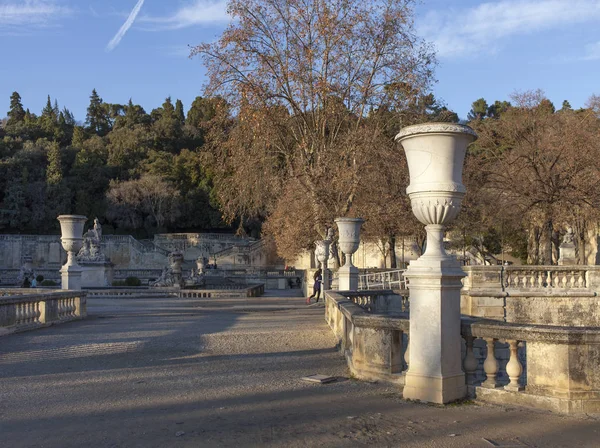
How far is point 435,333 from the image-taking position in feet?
20.8

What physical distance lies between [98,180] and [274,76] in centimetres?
5073

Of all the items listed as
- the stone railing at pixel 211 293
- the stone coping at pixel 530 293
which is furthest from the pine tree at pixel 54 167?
the stone coping at pixel 530 293

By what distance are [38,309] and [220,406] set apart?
998 centimetres

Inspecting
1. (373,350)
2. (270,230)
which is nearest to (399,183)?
(270,230)

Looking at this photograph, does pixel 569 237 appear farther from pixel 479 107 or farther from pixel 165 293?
pixel 479 107

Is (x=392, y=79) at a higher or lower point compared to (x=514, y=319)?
higher

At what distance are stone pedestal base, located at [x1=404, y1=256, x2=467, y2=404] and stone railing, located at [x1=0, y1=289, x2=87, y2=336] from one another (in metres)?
9.55

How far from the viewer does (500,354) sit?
520 inches

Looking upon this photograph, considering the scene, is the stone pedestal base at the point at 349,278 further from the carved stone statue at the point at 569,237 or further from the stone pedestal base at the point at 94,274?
the carved stone statue at the point at 569,237

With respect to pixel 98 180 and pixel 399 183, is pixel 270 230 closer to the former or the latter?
pixel 399 183

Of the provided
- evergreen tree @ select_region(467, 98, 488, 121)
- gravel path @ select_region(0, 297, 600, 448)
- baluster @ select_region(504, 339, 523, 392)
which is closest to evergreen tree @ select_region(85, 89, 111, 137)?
evergreen tree @ select_region(467, 98, 488, 121)

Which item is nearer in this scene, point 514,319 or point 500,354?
point 500,354

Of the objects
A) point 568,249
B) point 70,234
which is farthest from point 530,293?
point 568,249

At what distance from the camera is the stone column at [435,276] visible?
6.33 meters
